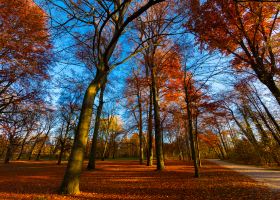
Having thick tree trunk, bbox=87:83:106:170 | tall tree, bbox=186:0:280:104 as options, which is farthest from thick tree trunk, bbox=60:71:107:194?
thick tree trunk, bbox=87:83:106:170

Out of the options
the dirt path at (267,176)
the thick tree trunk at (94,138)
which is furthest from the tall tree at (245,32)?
the thick tree trunk at (94,138)

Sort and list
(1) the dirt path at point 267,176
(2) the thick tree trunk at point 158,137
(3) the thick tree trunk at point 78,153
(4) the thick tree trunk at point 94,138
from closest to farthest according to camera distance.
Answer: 1. (3) the thick tree trunk at point 78,153
2. (1) the dirt path at point 267,176
3. (2) the thick tree trunk at point 158,137
4. (4) the thick tree trunk at point 94,138

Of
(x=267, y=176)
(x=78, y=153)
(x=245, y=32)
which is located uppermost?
(x=245, y=32)

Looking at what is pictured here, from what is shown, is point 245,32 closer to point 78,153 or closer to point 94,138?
point 78,153

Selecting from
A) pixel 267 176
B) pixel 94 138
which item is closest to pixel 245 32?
pixel 267 176

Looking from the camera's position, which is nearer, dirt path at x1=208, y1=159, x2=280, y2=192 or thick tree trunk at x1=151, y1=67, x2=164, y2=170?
dirt path at x1=208, y1=159, x2=280, y2=192

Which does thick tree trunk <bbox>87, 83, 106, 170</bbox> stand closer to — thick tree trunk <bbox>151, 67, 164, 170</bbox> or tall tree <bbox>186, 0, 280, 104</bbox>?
thick tree trunk <bbox>151, 67, 164, 170</bbox>

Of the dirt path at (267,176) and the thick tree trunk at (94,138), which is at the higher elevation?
the thick tree trunk at (94,138)

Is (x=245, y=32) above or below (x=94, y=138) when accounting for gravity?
above

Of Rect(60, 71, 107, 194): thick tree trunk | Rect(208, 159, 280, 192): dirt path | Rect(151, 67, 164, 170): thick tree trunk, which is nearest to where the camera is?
Rect(60, 71, 107, 194): thick tree trunk

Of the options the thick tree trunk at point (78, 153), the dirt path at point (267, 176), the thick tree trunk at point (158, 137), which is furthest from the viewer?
the thick tree trunk at point (158, 137)

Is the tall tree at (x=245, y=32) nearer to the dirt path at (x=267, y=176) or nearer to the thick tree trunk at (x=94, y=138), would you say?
the dirt path at (x=267, y=176)

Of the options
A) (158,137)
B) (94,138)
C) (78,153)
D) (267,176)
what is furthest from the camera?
(94,138)

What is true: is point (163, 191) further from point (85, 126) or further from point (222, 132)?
point (222, 132)
